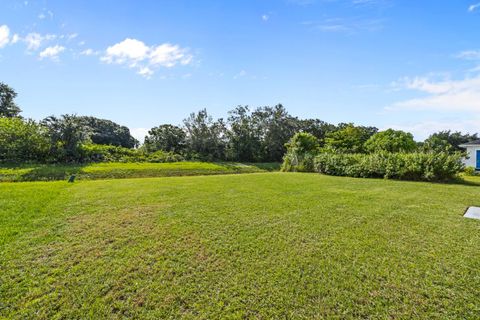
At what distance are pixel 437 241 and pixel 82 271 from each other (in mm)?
4976

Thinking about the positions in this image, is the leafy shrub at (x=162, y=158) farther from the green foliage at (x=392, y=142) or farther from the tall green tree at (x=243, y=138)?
the green foliage at (x=392, y=142)

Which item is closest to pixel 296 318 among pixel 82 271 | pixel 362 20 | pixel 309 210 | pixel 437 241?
pixel 82 271

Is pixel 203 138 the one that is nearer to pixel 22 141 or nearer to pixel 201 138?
pixel 201 138

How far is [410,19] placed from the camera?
7281mm

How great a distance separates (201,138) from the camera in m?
26.9

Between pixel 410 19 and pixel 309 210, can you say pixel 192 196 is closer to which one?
pixel 309 210

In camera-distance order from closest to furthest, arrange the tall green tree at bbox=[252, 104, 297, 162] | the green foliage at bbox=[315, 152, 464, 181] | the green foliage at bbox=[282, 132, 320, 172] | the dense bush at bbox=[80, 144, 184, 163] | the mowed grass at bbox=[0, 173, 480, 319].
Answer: the mowed grass at bbox=[0, 173, 480, 319] < the green foliage at bbox=[315, 152, 464, 181] < the green foliage at bbox=[282, 132, 320, 172] < the dense bush at bbox=[80, 144, 184, 163] < the tall green tree at bbox=[252, 104, 297, 162]

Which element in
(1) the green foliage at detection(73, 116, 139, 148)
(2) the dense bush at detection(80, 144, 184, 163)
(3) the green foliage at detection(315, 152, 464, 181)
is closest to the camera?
(3) the green foliage at detection(315, 152, 464, 181)

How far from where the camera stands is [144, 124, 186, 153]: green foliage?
2616cm

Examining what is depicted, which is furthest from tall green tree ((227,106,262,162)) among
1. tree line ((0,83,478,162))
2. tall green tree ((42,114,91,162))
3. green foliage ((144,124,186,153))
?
tall green tree ((42,114,91,162))

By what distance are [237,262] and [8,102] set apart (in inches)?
1564

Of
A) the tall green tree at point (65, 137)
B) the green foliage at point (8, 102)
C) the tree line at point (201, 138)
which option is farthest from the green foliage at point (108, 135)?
the tall green tree at point (65, 137)

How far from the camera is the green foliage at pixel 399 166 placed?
9523 mm

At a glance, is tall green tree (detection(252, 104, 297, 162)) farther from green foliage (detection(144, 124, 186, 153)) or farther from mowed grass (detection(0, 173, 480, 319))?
mowed grass (detection(0, 173, 480, 319))
